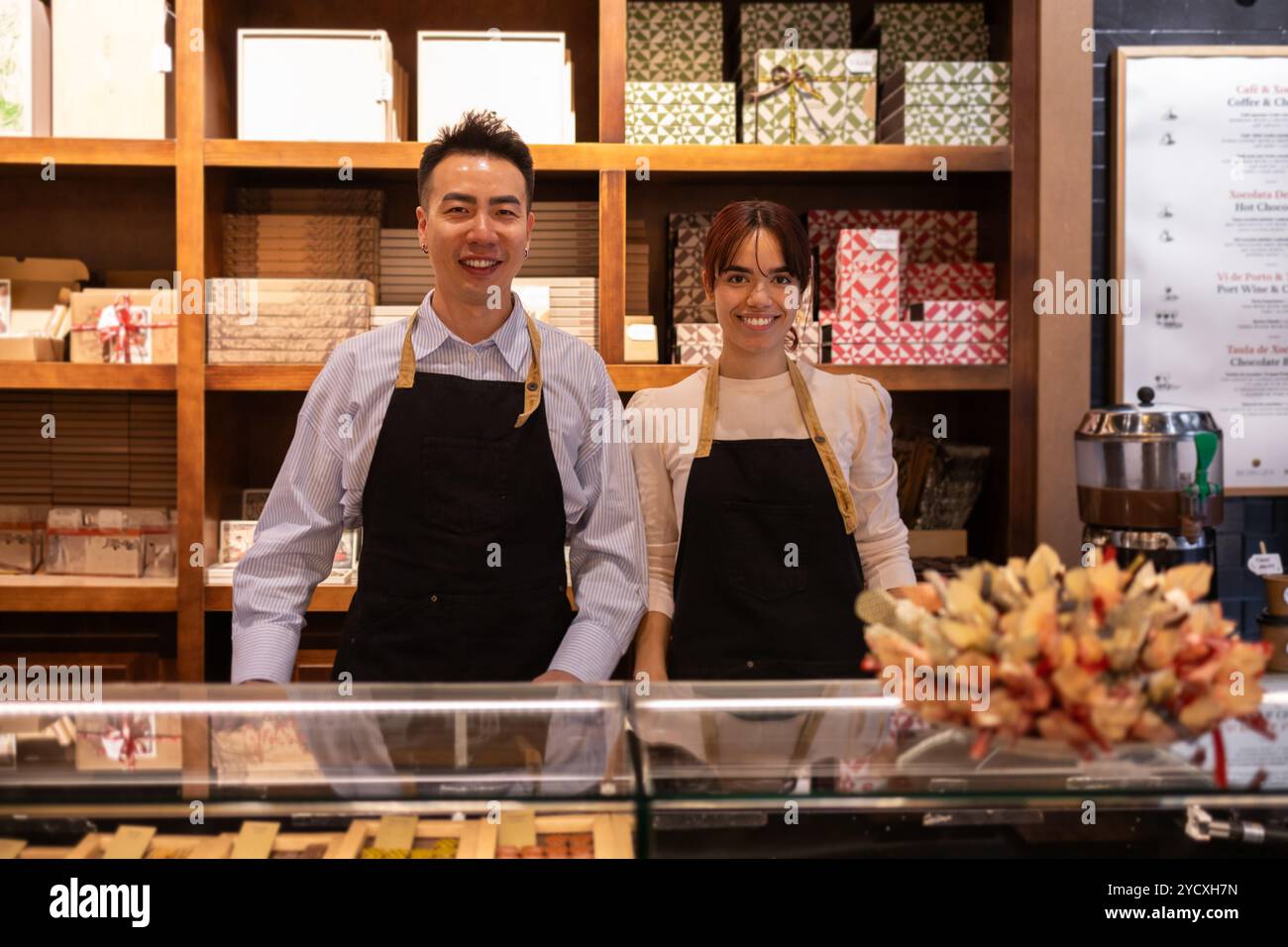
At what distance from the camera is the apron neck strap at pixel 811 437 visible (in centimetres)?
243

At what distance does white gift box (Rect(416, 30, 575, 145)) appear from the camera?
123 inches

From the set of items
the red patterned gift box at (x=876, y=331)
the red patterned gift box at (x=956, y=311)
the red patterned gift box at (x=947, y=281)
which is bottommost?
the red patterned gift box at (x=876, y=331)

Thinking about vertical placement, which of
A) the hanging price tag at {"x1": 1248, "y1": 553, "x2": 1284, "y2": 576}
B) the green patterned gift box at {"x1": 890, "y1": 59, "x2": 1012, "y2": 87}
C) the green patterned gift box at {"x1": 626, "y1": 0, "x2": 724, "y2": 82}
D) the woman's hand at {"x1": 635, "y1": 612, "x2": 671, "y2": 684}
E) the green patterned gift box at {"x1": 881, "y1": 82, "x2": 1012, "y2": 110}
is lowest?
the woman's hand at {"x1": 635, "y1": 612, "x2": 671, "y2": 684}

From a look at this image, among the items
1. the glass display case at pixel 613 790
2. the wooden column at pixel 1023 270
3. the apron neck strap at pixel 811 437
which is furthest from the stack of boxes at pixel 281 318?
the glass display case at pixel 613 790

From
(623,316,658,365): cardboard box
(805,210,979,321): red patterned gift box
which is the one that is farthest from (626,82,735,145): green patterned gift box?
(623,316,658,365): cardboard box

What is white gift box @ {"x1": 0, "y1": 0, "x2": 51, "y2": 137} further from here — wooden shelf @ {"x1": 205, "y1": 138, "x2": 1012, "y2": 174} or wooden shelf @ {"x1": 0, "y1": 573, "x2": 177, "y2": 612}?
wooden shelf @ {"x1": 0, "y1": 573, "x2": 177, "y2": 612}

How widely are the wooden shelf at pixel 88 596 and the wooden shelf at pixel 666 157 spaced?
113 centimetres

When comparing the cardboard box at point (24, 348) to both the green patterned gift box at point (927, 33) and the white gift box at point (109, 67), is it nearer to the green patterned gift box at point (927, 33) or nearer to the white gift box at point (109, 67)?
the white gift box at point (109, 67)

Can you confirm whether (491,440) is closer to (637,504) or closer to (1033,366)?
(637,504)

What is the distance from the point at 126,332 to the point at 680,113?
1598 millimetres

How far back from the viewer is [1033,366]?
317 cm

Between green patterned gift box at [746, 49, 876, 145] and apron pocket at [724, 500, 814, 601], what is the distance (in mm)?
1222

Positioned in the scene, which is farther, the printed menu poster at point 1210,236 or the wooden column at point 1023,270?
the printed menu poster at point 1210,236

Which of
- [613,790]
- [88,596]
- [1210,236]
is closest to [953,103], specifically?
[1210,236]
